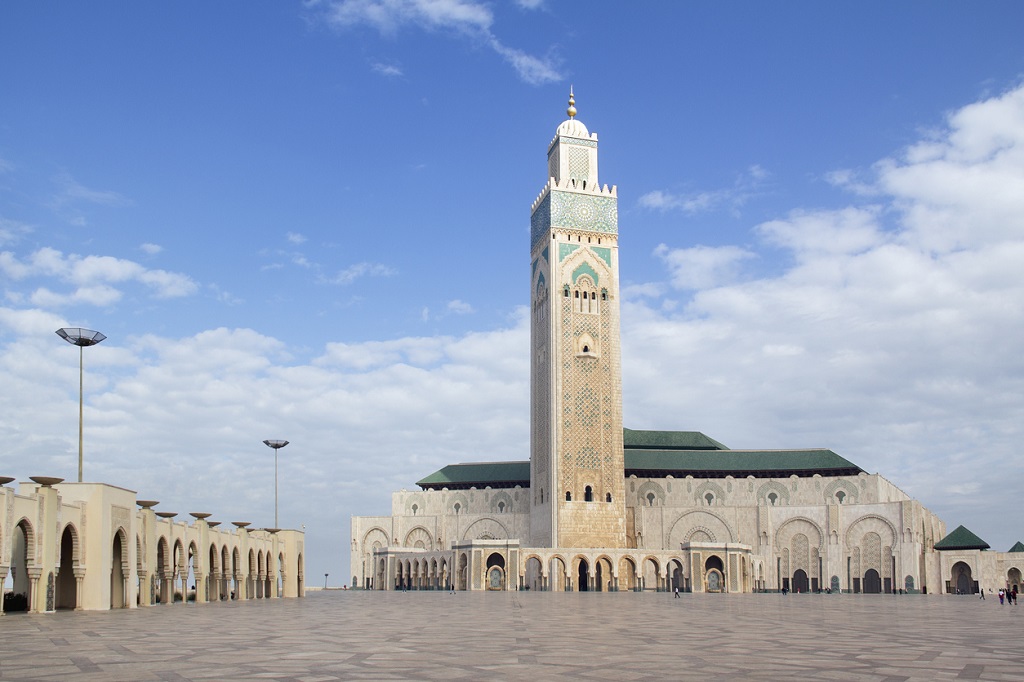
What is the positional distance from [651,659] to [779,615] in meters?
12.2

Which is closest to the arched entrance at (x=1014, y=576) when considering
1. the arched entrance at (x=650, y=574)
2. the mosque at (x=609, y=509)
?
the mosque at (x=609, y=509)

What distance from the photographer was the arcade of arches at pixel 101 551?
22.8 m

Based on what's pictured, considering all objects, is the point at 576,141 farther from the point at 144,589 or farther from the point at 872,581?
the point at 144,589

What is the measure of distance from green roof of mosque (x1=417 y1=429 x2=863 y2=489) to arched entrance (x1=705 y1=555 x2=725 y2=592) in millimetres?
9451

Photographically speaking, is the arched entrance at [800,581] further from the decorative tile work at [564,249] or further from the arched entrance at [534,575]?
the decorative tile work at [564,249]

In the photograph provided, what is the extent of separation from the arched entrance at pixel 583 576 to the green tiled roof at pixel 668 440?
13.7 m

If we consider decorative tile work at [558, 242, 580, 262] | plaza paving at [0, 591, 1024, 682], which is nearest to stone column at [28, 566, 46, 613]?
plaza paving at [0, 591, 1024, 682]

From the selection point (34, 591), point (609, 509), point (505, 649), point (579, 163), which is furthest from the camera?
point (579, 163)

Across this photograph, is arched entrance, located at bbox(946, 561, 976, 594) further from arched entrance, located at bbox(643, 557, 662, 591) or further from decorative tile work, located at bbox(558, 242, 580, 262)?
decorative tile work, located at bbox(558, 242, 580, 262)

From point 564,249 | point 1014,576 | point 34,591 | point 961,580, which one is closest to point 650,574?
point 961,580

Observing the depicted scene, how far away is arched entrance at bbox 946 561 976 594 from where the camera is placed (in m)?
58.5

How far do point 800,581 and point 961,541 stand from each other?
9162mm

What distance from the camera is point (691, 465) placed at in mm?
65188

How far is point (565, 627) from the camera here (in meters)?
17.2
